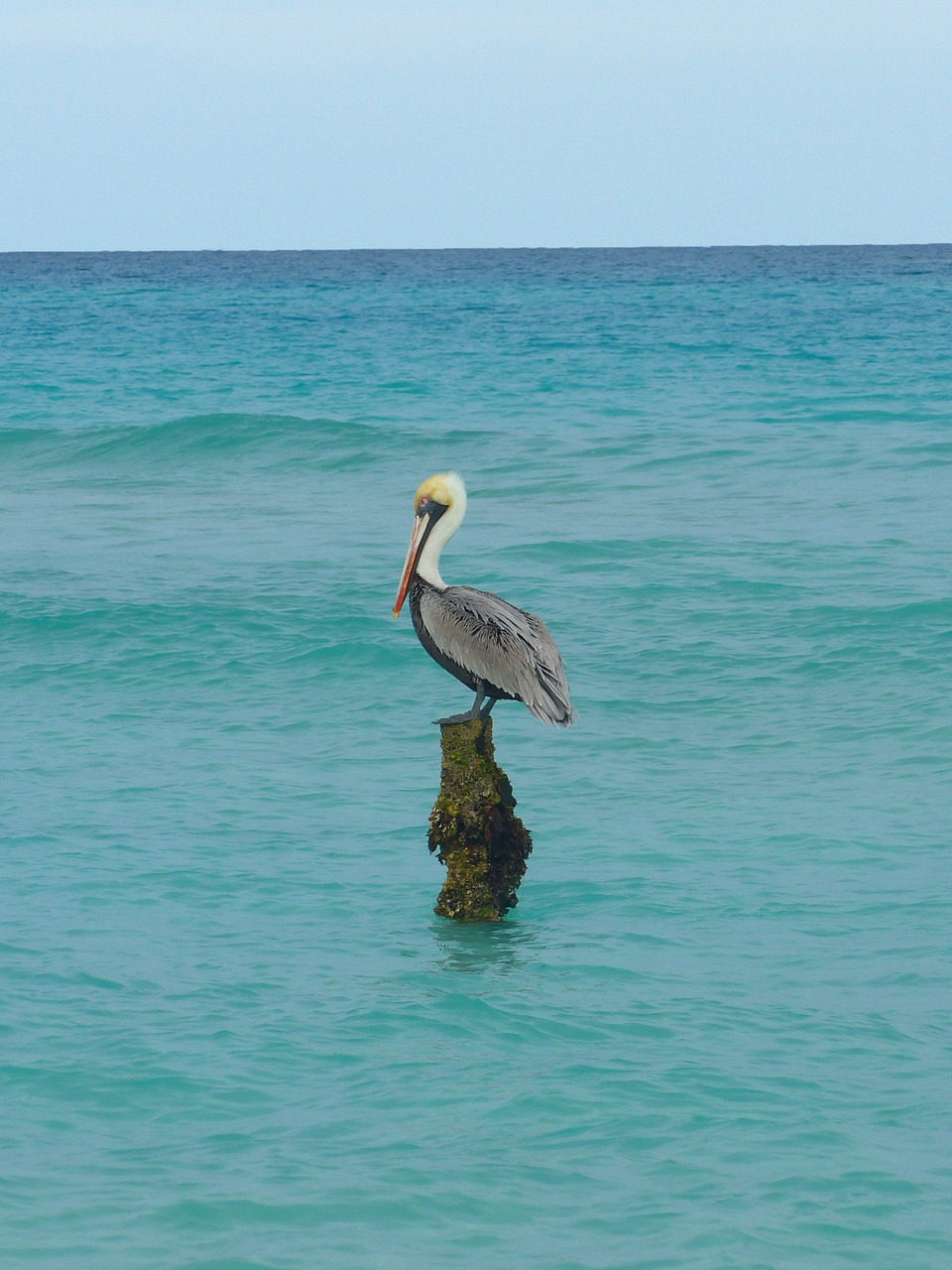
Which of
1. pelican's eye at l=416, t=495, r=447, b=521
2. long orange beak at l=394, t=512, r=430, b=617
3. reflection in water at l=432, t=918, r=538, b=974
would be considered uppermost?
pelican's eye at l=416, t=495, r=447, b=521

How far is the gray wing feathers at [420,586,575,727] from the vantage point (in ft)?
23.9

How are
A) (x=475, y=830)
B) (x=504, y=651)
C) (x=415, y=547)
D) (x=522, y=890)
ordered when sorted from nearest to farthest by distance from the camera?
1. (x=504, y=651)
2. (x=475, y=830)
3. (x=415, y=547)
4. (x=522, y=890)

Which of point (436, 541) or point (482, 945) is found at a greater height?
point (436, 541)

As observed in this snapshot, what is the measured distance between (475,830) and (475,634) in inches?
35.2

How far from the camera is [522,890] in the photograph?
26.4 feet

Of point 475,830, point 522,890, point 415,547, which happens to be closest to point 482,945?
point 475,830

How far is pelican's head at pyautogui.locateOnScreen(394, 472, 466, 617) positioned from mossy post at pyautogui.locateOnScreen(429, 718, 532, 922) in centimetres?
77

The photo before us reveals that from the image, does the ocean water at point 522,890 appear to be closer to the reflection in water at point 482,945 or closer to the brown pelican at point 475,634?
the reflection in water at point 482,945

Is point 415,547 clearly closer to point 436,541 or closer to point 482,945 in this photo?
point 436,541

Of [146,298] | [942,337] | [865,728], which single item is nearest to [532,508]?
[865,728]

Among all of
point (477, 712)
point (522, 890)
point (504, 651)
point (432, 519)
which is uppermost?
point (432, 519)

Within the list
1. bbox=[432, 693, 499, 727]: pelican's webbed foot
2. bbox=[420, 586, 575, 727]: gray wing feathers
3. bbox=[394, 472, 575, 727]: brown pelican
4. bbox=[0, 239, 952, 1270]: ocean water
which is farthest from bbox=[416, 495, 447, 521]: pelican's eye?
bbox=[0, 239, 952, 1270]: ocean water

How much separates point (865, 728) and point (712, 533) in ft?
22.0

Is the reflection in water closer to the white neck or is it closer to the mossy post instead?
the mossy post
